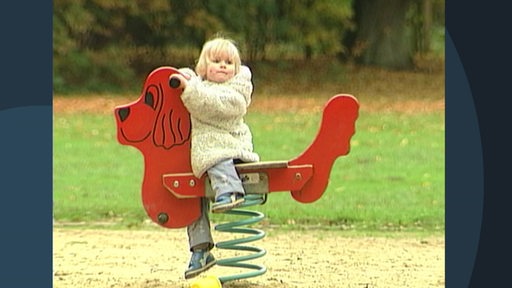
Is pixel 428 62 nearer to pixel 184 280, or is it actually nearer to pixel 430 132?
pixel 430 132

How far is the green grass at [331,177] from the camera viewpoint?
11.7m

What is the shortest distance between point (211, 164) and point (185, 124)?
39cm

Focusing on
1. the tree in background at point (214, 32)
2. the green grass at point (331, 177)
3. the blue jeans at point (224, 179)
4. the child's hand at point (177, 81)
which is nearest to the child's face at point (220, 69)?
the child's hand at point (177, 81)

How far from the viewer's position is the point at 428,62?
89.7ft

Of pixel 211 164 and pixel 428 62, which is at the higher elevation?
pixel 428 62

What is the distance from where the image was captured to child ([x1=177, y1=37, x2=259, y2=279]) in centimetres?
745

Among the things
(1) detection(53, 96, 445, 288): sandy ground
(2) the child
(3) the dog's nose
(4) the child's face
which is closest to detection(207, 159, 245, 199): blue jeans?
(2) the child

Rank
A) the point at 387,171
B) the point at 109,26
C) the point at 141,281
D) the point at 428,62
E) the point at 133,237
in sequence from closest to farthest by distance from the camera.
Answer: the point at 141,281, the point at 133,237, the point at 387,171, the point at 109,26, the point at 428,62

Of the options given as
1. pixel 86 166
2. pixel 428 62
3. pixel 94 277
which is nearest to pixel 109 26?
pixel 428 62

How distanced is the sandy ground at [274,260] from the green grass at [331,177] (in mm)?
724

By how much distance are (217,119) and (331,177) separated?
6784mm

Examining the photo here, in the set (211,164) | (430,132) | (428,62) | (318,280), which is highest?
(428,62)

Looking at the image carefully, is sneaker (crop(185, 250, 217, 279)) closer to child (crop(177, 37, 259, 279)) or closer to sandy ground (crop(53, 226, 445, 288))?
child (crop(177, 37, 259, 279))

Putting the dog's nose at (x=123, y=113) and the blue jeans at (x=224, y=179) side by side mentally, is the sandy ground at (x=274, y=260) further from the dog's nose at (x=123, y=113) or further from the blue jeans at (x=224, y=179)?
the dog's nose at (x=123, y=113)
